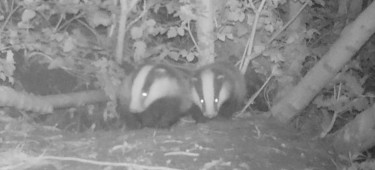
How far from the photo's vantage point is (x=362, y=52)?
5527 mm

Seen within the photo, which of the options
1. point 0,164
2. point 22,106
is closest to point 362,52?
point 22,106

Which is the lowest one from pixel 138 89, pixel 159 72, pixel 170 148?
pixel 170 148

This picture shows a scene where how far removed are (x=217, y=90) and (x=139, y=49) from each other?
0.78 m

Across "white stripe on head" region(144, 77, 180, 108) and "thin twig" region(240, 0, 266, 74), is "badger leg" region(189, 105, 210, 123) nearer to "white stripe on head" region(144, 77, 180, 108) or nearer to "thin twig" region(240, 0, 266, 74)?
"white stripe on head" region(144, 77, 180, 108)

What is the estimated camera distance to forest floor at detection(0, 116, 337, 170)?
3.51 meters

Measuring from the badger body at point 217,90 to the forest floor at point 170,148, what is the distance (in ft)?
0.78

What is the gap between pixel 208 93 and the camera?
4.72 m

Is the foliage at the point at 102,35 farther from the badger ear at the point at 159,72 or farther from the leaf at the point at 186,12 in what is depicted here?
the badger ear at the point at 159,72

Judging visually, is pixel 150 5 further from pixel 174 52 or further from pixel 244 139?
pixel 244 139

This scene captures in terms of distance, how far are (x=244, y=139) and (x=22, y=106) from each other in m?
1.91

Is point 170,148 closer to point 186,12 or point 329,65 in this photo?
point 186,12

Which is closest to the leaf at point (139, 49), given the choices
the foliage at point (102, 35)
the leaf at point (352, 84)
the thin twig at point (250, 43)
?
the foliage at point (102, 35)

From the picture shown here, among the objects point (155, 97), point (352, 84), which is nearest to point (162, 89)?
point (155, 97)

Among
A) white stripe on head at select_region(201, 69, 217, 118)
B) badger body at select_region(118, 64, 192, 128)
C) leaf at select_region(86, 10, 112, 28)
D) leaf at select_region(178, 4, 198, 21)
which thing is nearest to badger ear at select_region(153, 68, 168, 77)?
badger body at select_region(118, 64, 192, 128)
